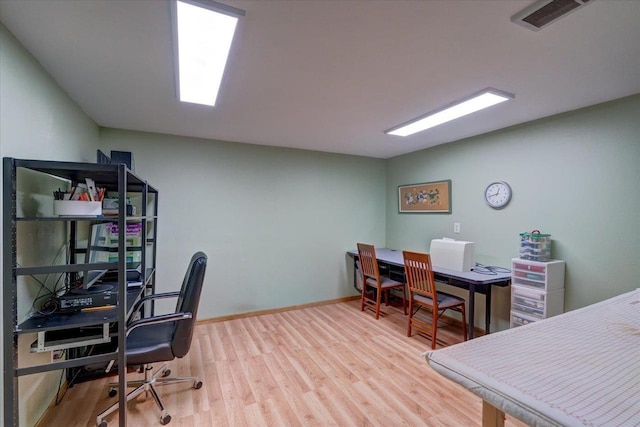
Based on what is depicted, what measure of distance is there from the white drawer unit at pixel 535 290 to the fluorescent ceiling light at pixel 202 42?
9.42ft

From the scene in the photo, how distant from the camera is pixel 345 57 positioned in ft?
5.20

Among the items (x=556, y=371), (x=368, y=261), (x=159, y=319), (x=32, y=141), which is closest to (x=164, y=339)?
(x=159, y=319)

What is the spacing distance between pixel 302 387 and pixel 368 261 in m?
1.82

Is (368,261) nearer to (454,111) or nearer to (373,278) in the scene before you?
(373,278)

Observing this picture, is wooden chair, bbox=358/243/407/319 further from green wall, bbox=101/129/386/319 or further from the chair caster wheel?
the chair caster wheel

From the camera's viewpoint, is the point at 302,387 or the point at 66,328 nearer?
the point at 66,328

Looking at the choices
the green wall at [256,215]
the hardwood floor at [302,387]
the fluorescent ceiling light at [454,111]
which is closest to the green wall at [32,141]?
the hardwood floor at [302,387]

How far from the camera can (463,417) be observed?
1.82 metres

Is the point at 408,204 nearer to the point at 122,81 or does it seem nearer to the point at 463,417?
the point at 463,417

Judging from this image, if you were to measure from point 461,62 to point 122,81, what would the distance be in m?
2.18

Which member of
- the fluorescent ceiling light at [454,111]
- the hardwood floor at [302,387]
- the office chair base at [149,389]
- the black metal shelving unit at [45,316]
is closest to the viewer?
the black metal shelving unit at [45,316]

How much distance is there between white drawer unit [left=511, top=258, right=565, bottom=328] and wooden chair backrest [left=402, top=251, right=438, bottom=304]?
0.70 meters

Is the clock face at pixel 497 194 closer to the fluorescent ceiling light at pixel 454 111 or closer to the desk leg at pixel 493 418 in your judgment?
the fluorescent ceiling light at pixel 454 111

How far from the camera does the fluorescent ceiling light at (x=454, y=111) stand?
208cm
